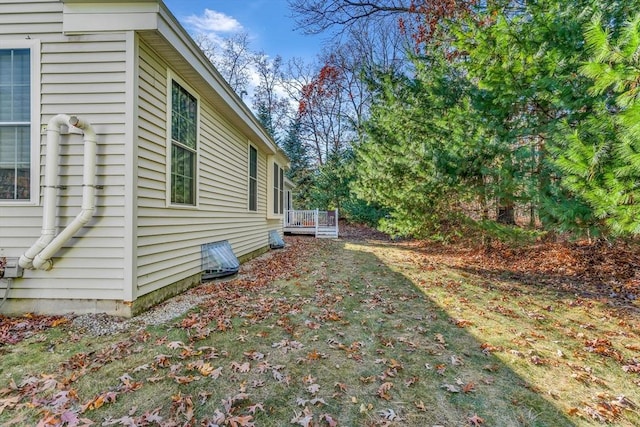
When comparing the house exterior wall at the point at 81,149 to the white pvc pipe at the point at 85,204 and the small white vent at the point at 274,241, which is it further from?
the small white vent at the point at 274,241

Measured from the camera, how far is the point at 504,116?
5695 millimetres

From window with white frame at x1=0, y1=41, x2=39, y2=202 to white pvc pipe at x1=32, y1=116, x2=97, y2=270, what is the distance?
0.68 metres

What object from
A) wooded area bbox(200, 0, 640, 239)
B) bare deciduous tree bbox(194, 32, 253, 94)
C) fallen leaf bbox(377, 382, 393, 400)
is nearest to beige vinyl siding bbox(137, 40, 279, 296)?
fallen leaf bbox(377, 382, 393, 400)

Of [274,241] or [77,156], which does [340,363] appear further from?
[274,241]

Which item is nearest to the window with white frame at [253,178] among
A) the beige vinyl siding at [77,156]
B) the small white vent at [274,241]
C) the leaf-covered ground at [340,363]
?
the small white vent at [274,241]

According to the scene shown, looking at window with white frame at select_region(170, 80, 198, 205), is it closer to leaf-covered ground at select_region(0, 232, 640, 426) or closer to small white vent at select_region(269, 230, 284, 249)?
leaf-covered ground at select_region(0, 232, 640, 426)

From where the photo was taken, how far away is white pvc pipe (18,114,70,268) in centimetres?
341

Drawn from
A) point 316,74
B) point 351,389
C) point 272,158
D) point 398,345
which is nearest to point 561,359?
point 398,345

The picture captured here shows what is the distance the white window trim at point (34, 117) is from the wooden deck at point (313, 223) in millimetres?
12750

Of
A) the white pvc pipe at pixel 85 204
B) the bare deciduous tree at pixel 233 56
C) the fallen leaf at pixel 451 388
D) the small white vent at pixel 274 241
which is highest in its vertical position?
the bare deciduous tree at pixel 233 56

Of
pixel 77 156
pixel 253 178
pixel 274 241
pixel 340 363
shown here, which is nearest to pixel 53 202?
pixel 77 156

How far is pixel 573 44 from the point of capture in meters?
4.70

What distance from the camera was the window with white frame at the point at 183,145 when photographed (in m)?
4.61

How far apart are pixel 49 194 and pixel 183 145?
183 centimetres
